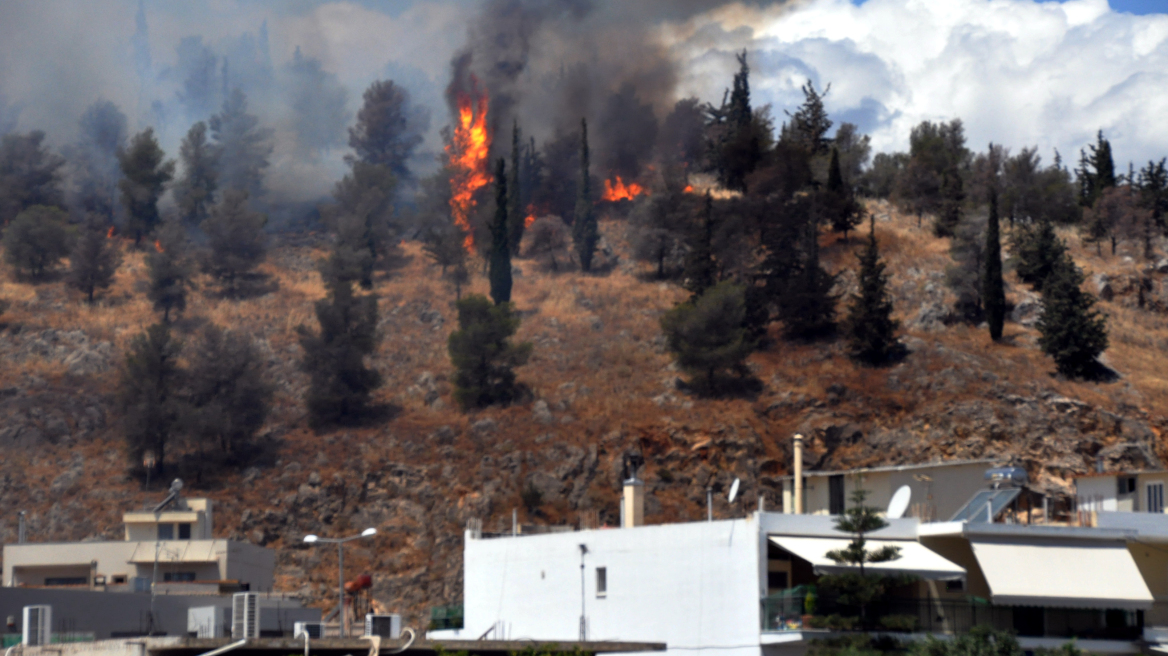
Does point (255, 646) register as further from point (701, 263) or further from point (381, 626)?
point (701, 263)

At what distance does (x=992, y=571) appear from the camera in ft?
117

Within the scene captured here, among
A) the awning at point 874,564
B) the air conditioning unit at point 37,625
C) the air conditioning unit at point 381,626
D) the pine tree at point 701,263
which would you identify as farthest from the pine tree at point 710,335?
the air conditioning unit at point 37,625

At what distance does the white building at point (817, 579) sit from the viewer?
114ft

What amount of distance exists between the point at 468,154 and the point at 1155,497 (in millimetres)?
94706

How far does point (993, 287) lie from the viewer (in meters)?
83.4

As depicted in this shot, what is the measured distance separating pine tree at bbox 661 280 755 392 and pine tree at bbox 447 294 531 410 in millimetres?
10422

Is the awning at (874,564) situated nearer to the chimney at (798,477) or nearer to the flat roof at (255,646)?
the chimney at (798,477)

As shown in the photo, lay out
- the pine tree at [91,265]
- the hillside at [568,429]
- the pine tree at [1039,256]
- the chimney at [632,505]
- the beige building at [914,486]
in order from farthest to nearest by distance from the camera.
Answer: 1. the pine tree at [91,265]
2. the pine tree at [1039,256]
3. the hillside at [568,429]
4. the beige building at [914,486]
5. the chimney at [632,505]

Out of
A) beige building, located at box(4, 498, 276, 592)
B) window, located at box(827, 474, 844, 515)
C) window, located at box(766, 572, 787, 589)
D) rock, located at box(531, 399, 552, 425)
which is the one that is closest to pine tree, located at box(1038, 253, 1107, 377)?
rock, located at box(531, 399, 552, 425)

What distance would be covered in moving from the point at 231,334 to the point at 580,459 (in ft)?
103

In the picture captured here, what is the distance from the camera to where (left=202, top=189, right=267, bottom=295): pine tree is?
358 ft

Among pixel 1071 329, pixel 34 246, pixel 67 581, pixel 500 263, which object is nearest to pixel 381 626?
pixel 67 581

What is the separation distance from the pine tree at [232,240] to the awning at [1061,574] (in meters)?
82.8

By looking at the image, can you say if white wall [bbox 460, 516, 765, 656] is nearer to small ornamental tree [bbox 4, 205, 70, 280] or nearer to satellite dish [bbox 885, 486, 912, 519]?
satellite dish [bbox 885, 486, 912, 519]
